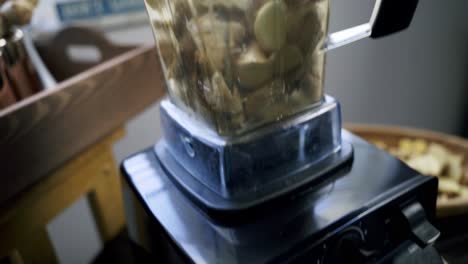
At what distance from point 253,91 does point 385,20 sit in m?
0.15

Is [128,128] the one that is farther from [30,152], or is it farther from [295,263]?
[295,263]

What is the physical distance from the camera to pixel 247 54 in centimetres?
37

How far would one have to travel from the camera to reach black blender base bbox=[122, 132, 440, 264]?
0.35m

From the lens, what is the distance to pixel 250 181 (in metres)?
0.40

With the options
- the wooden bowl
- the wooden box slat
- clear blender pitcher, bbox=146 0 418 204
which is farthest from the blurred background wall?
clear blender pitcher, bbox=146 0 418 204

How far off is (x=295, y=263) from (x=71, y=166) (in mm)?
427

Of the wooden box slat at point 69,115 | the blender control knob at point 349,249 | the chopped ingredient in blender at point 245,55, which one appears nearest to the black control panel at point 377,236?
the blender control knob at point 349,249

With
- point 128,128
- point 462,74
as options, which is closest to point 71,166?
point 128,128

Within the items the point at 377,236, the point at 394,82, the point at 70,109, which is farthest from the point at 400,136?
the point at 70,109

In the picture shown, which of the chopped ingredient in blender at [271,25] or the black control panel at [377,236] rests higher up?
the chopped ingredient in blender at [271,25]

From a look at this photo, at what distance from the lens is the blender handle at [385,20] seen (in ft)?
1.23

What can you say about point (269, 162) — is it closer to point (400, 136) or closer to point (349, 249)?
point (349, 249)

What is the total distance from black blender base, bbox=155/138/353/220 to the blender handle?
0.13 meters

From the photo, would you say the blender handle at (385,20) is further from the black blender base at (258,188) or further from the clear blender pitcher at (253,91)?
the black blender base at (258,188)
